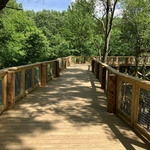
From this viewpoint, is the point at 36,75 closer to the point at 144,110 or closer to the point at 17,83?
the point at 17,83

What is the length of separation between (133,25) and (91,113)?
19.6 metres

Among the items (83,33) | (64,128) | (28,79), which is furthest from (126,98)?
(83,33)

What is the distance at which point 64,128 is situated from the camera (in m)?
3.54

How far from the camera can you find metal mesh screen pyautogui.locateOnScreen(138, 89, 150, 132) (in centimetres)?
302

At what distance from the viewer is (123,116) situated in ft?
13.3

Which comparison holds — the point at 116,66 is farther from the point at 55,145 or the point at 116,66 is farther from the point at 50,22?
the point at 50,22

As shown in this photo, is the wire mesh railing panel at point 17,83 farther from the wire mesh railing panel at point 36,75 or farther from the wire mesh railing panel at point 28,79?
the wire mesh railing panel at point 36,75

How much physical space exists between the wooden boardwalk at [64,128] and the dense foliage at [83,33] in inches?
352

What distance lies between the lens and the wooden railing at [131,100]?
3.09 meters

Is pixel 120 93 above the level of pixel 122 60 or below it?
below

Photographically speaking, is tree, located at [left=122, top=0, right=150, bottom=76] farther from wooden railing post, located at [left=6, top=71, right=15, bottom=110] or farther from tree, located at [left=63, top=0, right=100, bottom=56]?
wooden railing post, located at [left=6, top=71, right=15, bottom=110]

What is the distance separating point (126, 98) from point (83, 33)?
2609 centimetres

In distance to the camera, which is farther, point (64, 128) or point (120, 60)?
point (120, 60)

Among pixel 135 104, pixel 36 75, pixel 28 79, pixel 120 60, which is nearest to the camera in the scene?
pixel 135 104
